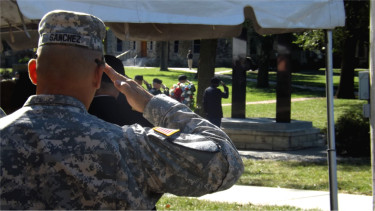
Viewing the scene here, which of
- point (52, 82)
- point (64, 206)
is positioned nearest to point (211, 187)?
point (64, 206)

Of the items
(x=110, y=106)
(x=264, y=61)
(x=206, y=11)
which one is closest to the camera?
(x=110, y=106)

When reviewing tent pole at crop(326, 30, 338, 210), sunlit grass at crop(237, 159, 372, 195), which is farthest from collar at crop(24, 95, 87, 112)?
sunlit grass at crop(237, 159, 372, 195)

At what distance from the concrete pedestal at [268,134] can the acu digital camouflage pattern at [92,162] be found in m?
11.2

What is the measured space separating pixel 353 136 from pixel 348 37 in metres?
11.4

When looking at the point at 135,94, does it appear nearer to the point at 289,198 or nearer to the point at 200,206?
the point at 200,206

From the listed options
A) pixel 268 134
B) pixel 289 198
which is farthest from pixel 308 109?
pixel 289 198

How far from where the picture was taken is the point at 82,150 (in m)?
1.78

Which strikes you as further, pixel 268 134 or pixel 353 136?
pixel 268 134

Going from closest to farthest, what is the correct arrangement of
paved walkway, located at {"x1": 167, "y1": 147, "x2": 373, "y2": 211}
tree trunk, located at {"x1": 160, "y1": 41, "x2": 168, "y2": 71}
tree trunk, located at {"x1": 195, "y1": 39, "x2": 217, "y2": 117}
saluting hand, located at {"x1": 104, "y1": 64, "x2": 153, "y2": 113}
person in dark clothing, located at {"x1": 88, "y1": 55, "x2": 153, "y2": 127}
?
saluting hand, located at {"x1": 104, "y1": 64, "x2": 153, "y2": 113} → person in dark clothing, located at {"x1": 88, "y1": 55, "x2": 153, "y2": 127} → paved walkway, located at {"x1": 167, "y1": 147, "x2": 373, "y2": 211} → tree trunk, located at {"x1": 195, "y1": 39, "x2": 217, "y2": 117} → tree trunk, located at {"x1": 160, "y1": 41, "x2": 168, "y2": 71}

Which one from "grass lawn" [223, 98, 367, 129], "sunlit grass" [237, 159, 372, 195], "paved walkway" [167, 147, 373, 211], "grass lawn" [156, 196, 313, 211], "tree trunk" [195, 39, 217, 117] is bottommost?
"grass lawn" [223, 98, 367, 129]

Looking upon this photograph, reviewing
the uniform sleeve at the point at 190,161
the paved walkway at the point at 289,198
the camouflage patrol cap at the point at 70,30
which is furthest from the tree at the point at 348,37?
the camouflage patrol cap at the point at 70,30

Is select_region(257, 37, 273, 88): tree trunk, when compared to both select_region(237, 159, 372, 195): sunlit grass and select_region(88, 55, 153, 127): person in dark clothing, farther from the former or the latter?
select_region(88, 55, 153, 127): person in dark clothing

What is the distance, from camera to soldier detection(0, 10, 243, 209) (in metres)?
1.75

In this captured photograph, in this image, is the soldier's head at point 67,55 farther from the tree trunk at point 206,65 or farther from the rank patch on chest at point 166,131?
the tree trunk at point 206,65
